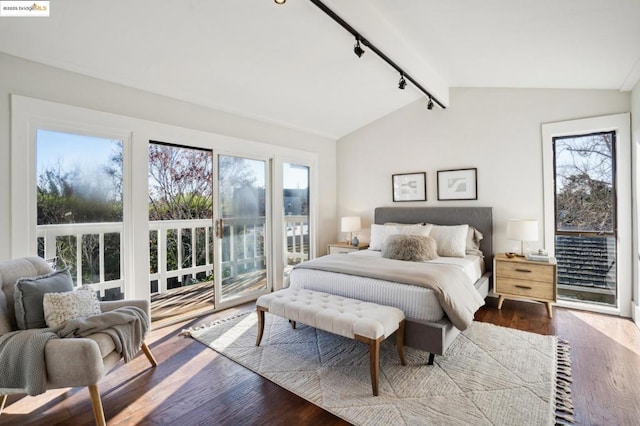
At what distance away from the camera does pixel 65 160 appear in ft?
9.05

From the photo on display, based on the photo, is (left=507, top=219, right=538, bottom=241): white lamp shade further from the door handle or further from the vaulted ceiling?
the door handle

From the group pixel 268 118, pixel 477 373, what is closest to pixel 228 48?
pixel 268 118

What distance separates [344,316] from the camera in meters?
2.25

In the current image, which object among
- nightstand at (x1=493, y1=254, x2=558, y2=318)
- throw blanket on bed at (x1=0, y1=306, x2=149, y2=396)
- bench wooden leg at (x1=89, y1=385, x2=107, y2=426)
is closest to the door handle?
throw blanket on bed at (x1=0, y1=306, x2=149, y2=396)

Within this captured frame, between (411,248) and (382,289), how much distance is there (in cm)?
99

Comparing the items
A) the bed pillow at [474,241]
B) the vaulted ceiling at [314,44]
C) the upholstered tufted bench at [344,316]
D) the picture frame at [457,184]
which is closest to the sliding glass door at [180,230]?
the vaulted ceiling at [314,44]

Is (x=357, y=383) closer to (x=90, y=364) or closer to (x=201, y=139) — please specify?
(x=90, y=364)

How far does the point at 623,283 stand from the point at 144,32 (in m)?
5.33

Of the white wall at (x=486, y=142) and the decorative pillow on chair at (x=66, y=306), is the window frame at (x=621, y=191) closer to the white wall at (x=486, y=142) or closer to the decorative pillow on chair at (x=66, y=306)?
the white wall at (x=486, y=142)

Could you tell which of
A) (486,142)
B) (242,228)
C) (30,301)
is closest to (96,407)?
(30,301)

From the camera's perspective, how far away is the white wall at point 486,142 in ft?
12.1

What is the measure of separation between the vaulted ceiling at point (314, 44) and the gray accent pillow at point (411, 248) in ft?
6.06

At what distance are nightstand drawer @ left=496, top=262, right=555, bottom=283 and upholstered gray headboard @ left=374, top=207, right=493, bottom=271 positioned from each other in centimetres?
41

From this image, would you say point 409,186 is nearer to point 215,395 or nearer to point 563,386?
point 563,386
